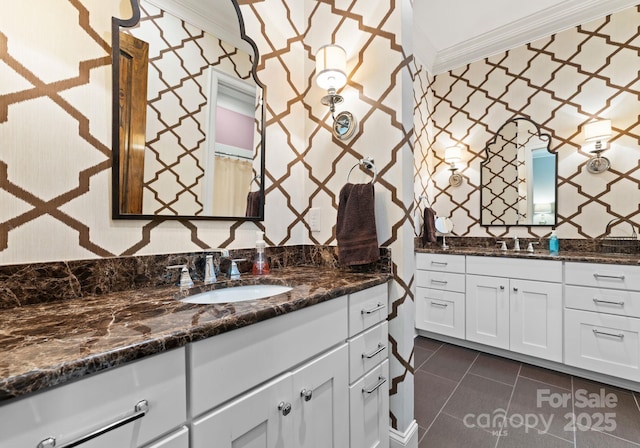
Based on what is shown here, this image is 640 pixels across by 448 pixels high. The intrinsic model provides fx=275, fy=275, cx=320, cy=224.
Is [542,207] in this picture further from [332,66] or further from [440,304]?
[332,66]

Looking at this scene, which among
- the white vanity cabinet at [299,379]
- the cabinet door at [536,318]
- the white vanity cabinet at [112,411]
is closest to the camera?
the white vanity cabinet at [112,411]

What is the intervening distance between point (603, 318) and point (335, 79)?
2270mm

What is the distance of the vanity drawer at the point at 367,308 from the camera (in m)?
1.11

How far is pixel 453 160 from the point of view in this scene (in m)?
2.85

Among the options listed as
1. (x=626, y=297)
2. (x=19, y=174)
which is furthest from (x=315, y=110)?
(x=626, y=297)

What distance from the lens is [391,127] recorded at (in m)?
1.38

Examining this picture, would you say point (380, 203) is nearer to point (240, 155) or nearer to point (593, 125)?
point (240, 155)

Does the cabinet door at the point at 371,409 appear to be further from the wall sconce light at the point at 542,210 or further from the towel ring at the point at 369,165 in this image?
the wall sconce light at the point at 542,210

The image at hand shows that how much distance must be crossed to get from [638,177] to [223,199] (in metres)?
2.92

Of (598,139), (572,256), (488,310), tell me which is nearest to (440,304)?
(488,310)

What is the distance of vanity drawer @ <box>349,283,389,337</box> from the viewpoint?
43.8 inches

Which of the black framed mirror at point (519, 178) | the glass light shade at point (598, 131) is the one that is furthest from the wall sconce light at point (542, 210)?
the glass light shade at point (598, 131)

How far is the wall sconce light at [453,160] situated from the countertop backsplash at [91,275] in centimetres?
195

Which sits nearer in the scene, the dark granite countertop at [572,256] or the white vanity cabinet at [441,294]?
the dark granite countertop at [572,256]
